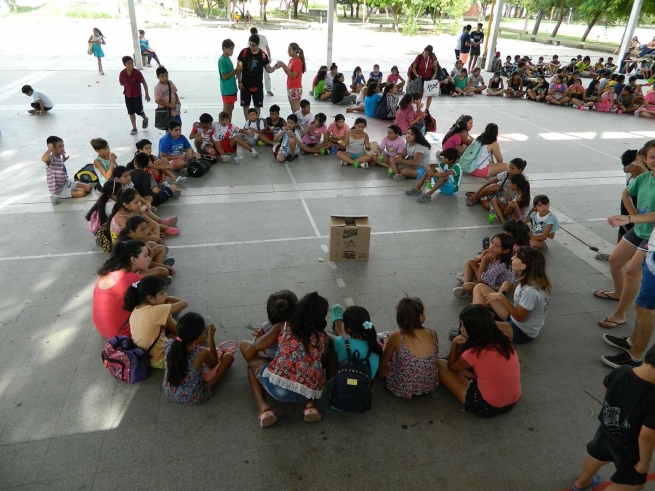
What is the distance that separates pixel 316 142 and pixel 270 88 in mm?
6264

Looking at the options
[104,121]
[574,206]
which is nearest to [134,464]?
A: [574,206]

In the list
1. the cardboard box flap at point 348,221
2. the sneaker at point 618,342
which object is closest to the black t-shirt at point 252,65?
the cardboard box flap at point 348,221

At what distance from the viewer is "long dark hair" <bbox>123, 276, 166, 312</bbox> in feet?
13.1

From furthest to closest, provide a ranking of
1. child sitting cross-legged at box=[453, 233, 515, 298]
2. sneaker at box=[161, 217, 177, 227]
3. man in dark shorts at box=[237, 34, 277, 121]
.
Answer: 1. man in dark shorts at box=[237, 34, 277, 121]
2. sneaker at box=[161, 217, 177, 227]
3. child sitting cross-legged at box=[453, 233, 515, 298]

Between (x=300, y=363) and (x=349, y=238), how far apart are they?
2462 mm

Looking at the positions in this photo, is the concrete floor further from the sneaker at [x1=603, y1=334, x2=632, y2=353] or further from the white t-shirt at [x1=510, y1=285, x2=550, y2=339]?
the white t-shirt at [x1=510, y1=285, x2=550, y2=339]

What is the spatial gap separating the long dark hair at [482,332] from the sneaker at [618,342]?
5.76ft

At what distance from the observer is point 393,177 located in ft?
29.0

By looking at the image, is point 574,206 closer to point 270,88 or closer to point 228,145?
point 228,145

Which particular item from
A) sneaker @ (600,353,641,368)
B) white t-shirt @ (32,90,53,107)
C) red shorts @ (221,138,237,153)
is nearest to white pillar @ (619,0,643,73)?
red shorts @ (221,138,237,153)

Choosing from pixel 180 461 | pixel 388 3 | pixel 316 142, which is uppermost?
pixel 388 3

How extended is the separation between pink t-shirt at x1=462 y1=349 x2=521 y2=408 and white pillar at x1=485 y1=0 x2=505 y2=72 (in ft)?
64.5

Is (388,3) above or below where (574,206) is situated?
above

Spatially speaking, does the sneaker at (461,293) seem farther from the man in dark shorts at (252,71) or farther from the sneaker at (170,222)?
the man in dark shorts at (252,71)
